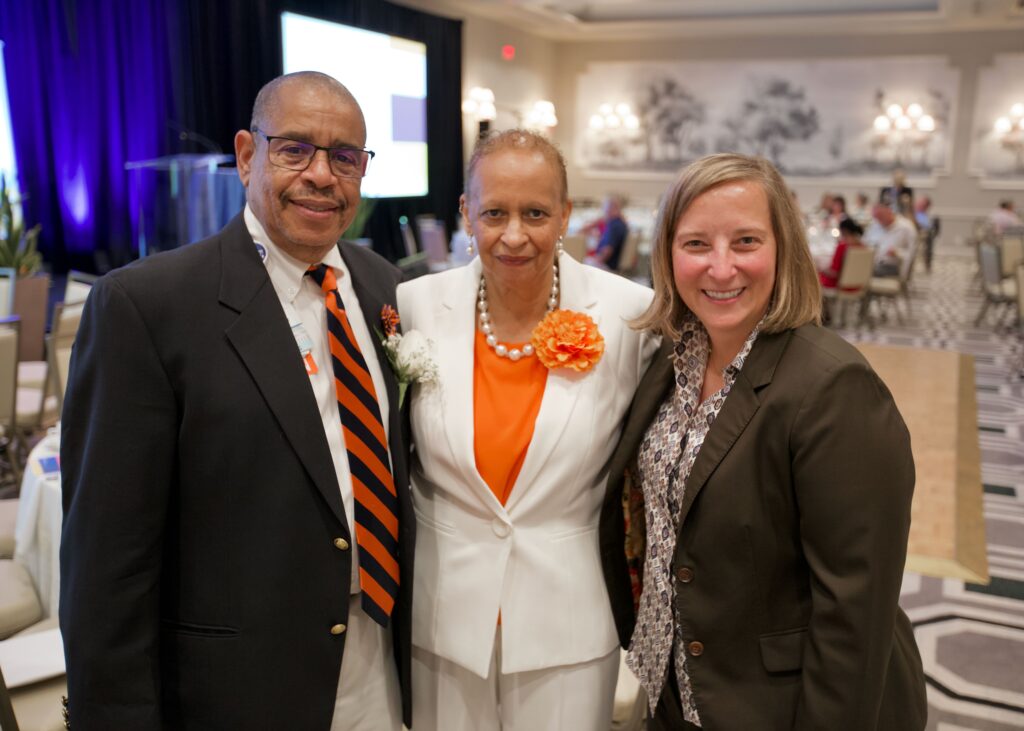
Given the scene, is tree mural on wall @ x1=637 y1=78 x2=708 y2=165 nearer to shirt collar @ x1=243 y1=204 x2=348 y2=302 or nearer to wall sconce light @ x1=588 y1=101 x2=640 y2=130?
wall sconce light @ x1=588 y1=101 x2=640 y2=130

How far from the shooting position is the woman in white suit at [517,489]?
1744 mm

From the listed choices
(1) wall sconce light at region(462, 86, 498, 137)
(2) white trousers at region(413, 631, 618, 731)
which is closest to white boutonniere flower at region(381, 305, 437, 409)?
(2) white trousers at region(413, 631, 618, 731)

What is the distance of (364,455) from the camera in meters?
1.55

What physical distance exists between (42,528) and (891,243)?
10.2m

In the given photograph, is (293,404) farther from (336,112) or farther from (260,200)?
(336,112)

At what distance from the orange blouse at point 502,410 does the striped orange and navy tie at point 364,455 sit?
24 centimetres

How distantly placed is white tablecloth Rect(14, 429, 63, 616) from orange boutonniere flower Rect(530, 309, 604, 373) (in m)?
1.79

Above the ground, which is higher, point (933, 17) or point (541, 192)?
point (933, 17)

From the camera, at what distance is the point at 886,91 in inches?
662

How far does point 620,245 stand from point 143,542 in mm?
9018

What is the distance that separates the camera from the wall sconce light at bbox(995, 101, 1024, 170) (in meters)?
16.0

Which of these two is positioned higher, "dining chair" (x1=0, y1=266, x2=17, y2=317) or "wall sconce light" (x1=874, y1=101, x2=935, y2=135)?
"wall sconce light" (x1=874, y1=101, x2=935, y2=135)

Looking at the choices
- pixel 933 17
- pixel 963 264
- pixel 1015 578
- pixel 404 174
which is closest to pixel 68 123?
pixel 404 174

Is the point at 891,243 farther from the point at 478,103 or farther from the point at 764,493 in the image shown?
the point at 764,493
